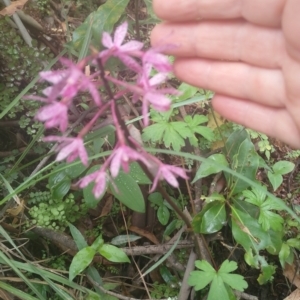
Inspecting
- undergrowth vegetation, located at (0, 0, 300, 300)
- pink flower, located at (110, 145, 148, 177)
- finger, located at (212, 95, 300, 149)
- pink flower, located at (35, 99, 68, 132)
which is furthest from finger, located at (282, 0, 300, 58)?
pink flower, located at (35, 99, 68, 132)

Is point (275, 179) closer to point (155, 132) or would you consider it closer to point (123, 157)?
point (155, 132)

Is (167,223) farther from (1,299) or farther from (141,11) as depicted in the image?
(141,11)

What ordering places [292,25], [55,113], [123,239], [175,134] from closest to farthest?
1. [55,113]
2. [292,25]
3. [175,134]
4. [123,239]

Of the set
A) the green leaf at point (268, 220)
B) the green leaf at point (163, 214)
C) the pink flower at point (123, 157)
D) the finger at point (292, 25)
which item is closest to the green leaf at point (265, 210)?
the green leaf at point (268, 220)

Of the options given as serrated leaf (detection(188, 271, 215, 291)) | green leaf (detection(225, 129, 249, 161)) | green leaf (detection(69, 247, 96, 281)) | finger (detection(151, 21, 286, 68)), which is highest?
finger (detection(151, 21, 286, 68))

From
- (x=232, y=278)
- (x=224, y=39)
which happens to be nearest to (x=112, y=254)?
(x=232, y=278)

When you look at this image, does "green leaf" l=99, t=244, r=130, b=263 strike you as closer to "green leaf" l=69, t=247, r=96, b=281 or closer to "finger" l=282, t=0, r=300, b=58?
"green leaf" l=69, t=247, r=96, b=281
